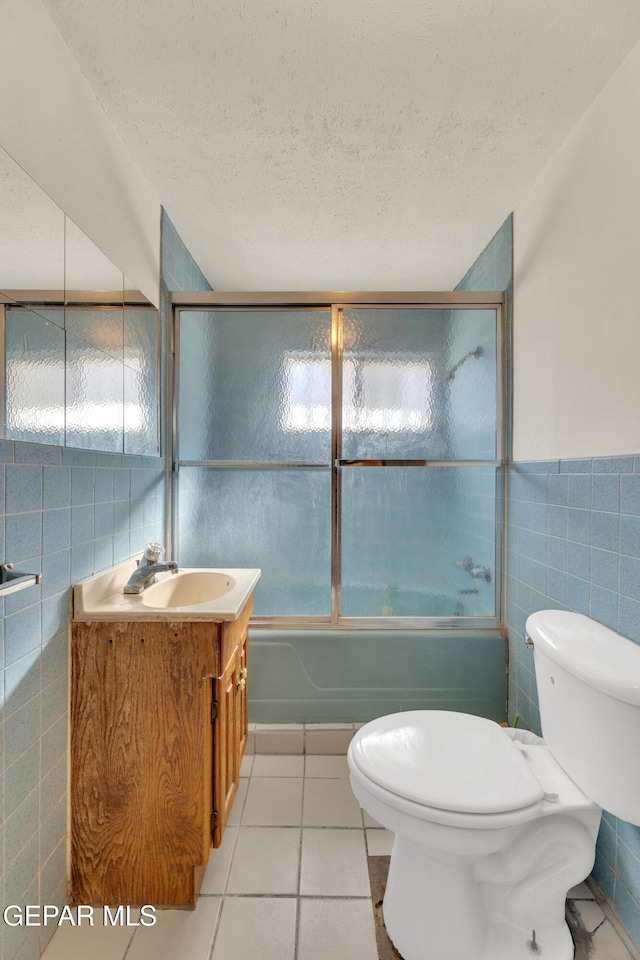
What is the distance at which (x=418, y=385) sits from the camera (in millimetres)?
2213

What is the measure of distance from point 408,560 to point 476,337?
1078 millimetres

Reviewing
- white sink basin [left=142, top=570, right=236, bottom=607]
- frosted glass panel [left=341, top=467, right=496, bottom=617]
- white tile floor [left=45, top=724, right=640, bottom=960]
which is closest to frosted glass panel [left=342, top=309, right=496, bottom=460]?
frosted glass panel [left=341, top=467, right=496, bottom=617]

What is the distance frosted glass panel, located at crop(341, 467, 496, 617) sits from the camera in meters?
2.23

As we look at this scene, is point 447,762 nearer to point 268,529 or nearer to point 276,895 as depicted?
point 276,895

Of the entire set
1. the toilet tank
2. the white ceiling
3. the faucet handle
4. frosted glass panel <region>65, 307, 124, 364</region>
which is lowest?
the toilet tank

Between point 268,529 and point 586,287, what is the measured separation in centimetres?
155

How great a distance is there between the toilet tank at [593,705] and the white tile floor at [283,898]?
19.6 inches

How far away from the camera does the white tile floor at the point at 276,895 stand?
126 cm

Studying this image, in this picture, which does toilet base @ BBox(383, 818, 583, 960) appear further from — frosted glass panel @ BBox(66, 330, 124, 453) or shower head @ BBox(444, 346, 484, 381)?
shower head @ BBox(444, 346, 484, 381)

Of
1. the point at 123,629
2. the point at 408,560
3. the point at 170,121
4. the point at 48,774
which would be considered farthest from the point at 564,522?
the point at 170,121

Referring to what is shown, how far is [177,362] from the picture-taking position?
7.28ft

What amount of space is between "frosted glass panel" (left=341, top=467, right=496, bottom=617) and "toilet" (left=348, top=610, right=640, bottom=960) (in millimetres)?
902

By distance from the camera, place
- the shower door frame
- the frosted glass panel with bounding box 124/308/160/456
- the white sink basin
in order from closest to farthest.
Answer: the frosted glass panel with bounding box 124/308/160/456
the white sink basin
the shower door frame

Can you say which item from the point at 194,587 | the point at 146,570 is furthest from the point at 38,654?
the point at 194,587
